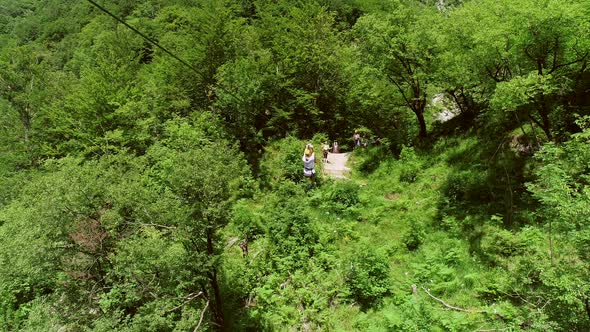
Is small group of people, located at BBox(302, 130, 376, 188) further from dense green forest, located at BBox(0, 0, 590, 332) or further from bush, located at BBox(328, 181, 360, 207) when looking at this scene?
bush, located at BBox(328, 181, 360, 207)

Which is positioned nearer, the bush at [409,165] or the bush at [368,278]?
the bush at [368,278]

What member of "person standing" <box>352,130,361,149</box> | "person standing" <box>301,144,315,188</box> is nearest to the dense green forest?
"person standing" <box>352,130,361,149</box>

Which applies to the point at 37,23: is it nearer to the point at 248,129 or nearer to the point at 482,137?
the point at 248,129

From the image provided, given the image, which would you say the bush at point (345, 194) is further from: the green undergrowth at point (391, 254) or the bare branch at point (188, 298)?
the bare branch at point (188, 298)

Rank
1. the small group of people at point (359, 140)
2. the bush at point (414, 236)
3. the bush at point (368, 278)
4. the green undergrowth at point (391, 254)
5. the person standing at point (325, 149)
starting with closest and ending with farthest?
the green undergrowth at point (391, 254), the bush at point (368, 278), the bush at point (414, 236), the person standing at point (325, 149), the small group of people at point (359, 140)

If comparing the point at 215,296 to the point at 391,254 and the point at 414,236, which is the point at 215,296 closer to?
the point at 391,254

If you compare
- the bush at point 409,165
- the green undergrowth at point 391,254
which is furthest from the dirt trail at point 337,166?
the bush at point 409,165

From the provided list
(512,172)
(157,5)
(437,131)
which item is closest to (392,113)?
(437,131)
